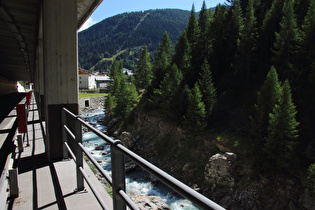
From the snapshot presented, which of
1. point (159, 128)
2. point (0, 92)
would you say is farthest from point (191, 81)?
point (0, 92)

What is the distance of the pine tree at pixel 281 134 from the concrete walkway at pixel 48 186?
849 inches

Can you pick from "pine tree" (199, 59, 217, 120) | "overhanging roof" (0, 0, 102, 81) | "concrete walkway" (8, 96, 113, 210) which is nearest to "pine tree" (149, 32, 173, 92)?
"pine tree" (199, 59, 217, 120)

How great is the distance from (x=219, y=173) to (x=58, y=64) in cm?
2243

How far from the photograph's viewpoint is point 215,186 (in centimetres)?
2323

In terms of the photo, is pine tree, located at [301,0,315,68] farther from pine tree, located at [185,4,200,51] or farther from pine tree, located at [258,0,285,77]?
pine tree, located at [185,4,200,51]

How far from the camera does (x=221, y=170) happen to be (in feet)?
77.2

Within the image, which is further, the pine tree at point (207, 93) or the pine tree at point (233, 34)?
the pine tree at point (233, 34)

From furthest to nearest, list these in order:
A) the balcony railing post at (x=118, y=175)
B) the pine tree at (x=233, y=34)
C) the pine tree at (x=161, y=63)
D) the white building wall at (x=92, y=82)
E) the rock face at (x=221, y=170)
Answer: the white building wall at (x=92, y=82), the pine tree at (x=161, y=63), the pine tree at (x=233, y=34), the rock face at (x=221, y=170), the balcony railing post at (x=118, y=175)

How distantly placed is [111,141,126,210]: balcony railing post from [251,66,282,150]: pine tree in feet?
78.6

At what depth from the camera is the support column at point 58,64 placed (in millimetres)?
4238

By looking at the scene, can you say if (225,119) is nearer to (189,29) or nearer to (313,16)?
(313,16)

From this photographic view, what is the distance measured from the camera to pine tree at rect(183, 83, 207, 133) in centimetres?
2906

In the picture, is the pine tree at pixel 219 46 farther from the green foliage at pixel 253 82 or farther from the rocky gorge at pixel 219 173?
the rocky gorge at pixel 219 173

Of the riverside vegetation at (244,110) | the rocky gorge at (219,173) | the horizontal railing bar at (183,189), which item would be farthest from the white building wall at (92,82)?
the horizontal railing bar at (183,189)
